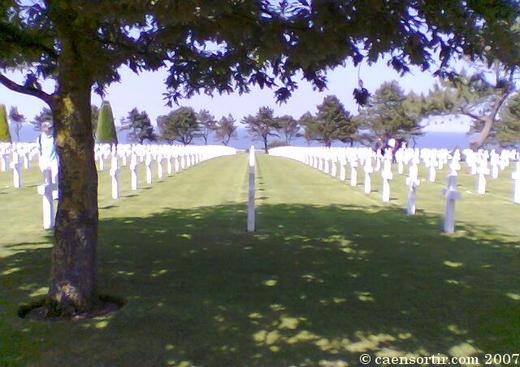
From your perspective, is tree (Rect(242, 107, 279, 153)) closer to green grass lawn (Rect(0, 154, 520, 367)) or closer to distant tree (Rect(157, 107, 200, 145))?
distant tree (Rect(157, 107, 200, 145))

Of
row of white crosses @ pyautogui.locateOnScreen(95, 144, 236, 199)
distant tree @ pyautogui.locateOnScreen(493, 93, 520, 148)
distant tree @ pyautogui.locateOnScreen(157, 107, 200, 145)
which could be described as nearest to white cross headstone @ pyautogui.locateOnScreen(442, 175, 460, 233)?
row of white crosses @ pyautogui.locateOnScreen(95, 144, 236, 199)

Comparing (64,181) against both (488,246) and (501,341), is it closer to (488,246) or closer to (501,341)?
(501,341)

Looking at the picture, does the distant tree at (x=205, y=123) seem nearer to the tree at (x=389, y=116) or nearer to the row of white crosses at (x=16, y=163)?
the tree at (x=389, y=116)

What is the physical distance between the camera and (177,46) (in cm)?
577

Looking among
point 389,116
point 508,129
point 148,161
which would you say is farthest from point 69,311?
point 389,116

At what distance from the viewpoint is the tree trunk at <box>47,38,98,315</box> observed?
4.82 meters

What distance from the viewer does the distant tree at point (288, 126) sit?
89.9 meters

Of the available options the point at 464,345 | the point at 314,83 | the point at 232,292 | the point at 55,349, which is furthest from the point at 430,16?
the point at 55,349

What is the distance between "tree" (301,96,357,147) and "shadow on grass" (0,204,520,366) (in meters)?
68.3

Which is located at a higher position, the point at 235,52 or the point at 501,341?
the point at 235,52

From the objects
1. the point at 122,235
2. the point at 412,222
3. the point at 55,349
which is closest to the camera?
the point at 55,349

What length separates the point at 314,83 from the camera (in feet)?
18.5

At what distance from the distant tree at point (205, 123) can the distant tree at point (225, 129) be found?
1.55m

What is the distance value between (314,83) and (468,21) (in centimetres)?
178
